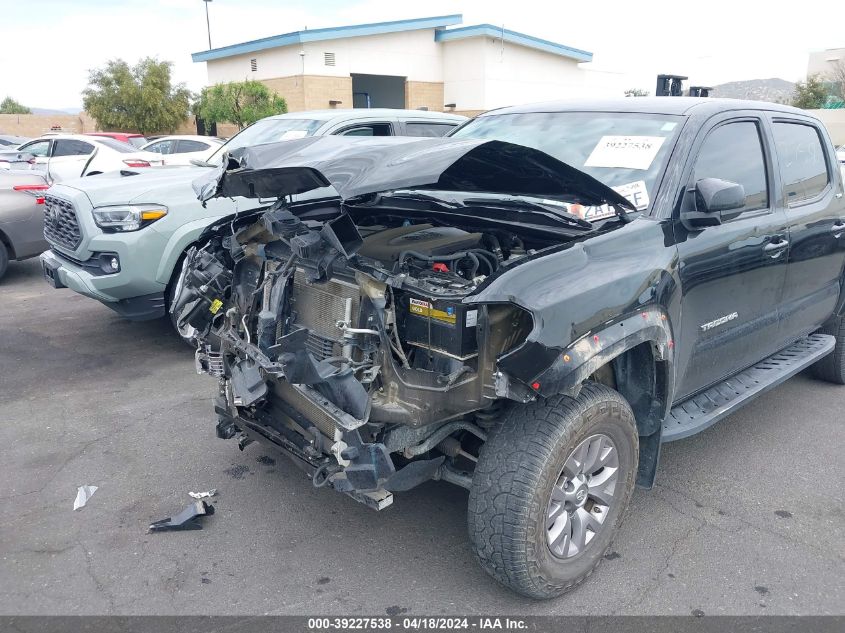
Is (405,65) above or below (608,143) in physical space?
above

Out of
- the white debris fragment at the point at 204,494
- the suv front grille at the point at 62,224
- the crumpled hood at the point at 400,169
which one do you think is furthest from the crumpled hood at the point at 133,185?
the white debris fragment at the point at 204,494

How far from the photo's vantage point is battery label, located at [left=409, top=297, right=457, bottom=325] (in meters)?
2.67

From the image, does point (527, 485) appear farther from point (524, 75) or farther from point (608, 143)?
point (524, 75)

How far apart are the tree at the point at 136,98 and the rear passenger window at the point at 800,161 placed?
31406mm

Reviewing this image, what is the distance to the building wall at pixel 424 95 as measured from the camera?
101 ft

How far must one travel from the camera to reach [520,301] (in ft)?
8.11

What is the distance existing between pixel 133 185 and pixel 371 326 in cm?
399

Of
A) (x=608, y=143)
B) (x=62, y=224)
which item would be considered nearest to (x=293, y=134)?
(x=62, y=224)

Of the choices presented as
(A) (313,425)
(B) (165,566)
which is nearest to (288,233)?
(A) (313,425)

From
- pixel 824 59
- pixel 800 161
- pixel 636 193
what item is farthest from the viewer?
pixel 824 59

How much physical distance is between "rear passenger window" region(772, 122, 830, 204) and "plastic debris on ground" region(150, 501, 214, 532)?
148 inches

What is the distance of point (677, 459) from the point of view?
4.15 m

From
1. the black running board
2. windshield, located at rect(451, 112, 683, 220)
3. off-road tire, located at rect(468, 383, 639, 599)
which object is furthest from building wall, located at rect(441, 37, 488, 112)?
off-road tire, located at rect(468, 383, 639, 599)

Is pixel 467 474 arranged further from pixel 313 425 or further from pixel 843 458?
pixel 843 458
